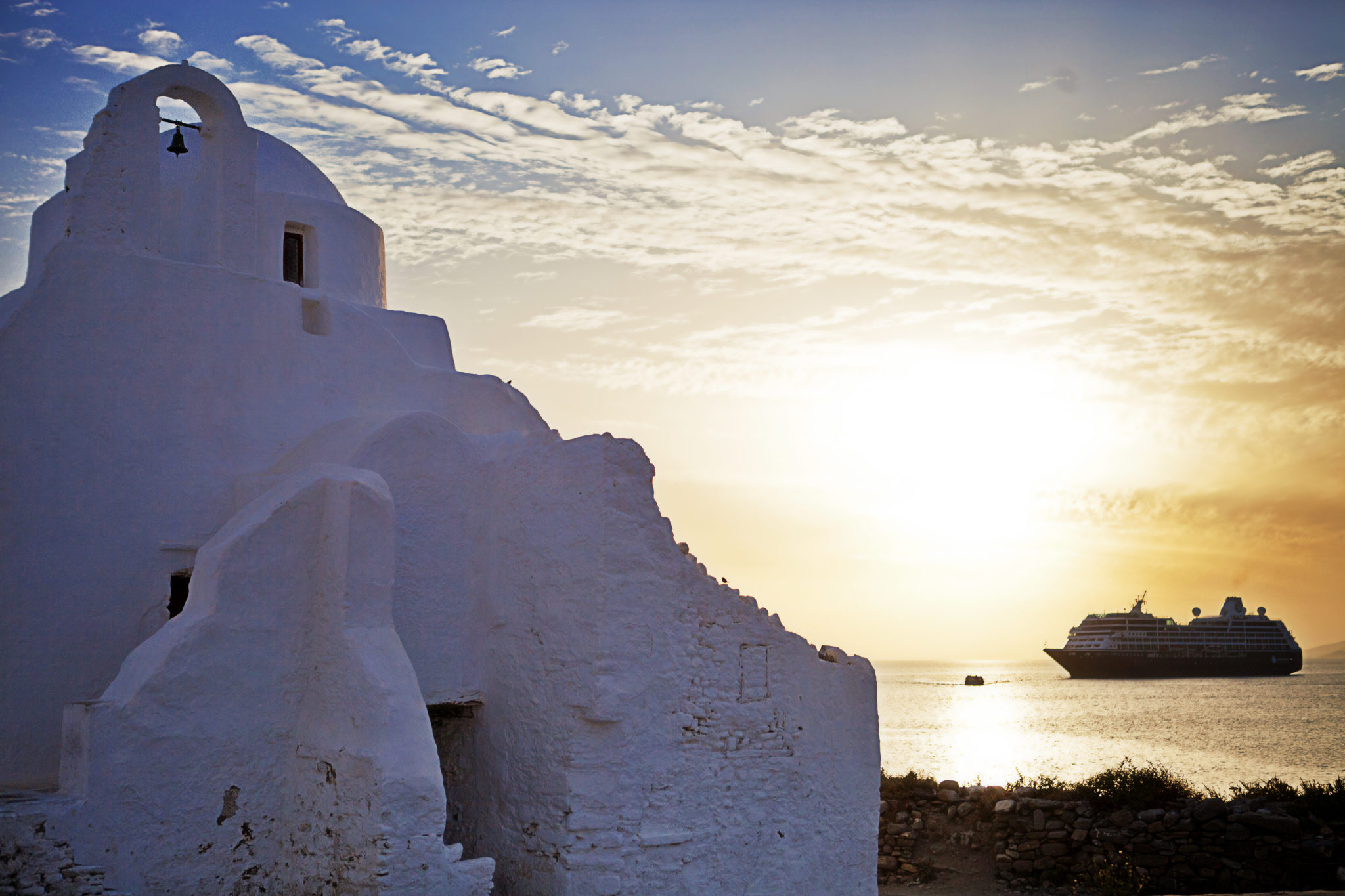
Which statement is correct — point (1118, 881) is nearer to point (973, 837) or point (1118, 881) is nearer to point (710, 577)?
point (973, 837)

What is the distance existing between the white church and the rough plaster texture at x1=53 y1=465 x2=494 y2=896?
0.08ft

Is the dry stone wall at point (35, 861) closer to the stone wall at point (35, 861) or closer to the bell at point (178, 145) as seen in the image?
the stone wall at point (35, 861)

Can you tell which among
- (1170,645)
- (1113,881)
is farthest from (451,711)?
(1170,645)

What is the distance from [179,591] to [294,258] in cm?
489

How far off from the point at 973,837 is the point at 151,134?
1578 centimetres

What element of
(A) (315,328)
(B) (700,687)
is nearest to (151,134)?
(A) (315,328)

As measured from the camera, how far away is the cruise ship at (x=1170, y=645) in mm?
77688

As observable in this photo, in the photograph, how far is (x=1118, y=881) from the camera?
1588 centimetres

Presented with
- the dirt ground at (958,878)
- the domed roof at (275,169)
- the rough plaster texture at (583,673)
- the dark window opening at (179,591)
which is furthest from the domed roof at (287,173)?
the dirt ground at (958,878)

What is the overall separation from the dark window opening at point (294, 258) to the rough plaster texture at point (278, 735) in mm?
4851

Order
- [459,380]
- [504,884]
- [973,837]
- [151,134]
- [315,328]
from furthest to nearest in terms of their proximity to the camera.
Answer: [973,837]
[459,380]
[315,328]
[151,134]
[504,884]

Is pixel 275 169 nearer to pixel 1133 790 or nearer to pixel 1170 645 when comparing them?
pixel 1133 790

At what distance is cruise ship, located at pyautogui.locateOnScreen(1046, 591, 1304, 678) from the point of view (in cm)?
7769

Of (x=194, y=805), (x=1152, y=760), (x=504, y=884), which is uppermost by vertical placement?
(x=194, y=805)
